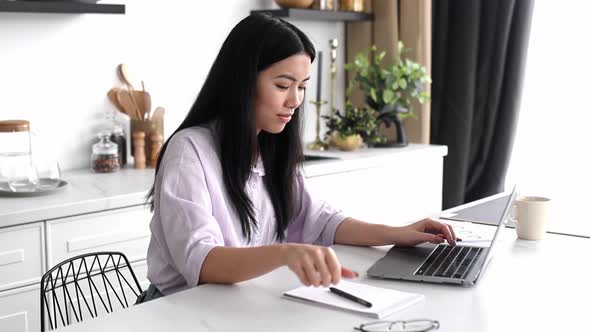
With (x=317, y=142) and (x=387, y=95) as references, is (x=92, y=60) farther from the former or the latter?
(x=387, y=95)

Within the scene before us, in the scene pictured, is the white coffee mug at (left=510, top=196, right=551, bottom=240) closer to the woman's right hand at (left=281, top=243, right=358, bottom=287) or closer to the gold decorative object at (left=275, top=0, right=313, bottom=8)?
the woman's right hand at (left=281, top=243, right=358, bottom=287)

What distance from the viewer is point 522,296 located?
1.45m

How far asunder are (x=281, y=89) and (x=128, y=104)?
1462mm

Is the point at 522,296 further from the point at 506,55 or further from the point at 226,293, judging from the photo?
the point at 506,55

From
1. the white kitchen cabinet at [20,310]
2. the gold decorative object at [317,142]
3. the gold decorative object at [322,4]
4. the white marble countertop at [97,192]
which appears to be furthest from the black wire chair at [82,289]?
the gold decorative object at [322,4]

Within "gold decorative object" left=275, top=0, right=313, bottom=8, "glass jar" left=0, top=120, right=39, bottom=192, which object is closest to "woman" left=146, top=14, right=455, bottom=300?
"glass jar" left=0, top=120, right=39, bottom=192

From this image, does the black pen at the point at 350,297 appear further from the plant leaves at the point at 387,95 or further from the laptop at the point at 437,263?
the plant leaves at the point at 387,95

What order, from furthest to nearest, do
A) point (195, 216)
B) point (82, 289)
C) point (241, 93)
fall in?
point (82, 289)
point (241, 93)
point (195, 216)

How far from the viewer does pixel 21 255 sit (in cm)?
231

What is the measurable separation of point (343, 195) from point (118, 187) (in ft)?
3.32

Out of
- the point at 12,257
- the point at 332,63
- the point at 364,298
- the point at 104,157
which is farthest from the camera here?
the point at 332,63

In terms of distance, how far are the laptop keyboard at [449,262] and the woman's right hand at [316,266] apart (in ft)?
1.04

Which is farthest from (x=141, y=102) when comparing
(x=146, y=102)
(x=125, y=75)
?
(x=125, y=75)

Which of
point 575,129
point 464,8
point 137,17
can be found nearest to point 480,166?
point 575,129
